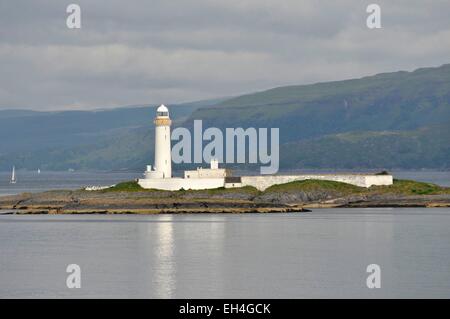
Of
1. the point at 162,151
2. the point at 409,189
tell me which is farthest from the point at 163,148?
the point at 409,189

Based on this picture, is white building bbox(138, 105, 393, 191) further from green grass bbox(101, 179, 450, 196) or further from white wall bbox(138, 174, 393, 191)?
green grass bbox(101, 179, 450, 196)

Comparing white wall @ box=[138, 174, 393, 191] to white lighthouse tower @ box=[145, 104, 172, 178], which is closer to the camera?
white wall @ box=[138, 174, 393, 191]

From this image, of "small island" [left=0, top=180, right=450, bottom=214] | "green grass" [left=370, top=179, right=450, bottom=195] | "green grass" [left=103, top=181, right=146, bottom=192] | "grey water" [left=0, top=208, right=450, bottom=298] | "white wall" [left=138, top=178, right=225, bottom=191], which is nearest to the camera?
"grey water" [left=0, top=208, right=450, bottom=298]

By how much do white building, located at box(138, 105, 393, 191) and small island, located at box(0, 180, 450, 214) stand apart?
863 mm

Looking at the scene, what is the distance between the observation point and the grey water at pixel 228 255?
58875 millimetres

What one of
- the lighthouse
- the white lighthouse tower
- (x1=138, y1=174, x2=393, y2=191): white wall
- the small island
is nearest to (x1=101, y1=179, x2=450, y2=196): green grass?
the small island

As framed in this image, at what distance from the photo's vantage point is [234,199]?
373 feet

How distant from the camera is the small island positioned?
112 m

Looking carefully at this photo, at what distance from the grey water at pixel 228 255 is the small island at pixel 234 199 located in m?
2.35

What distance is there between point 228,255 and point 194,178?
4281 cm
